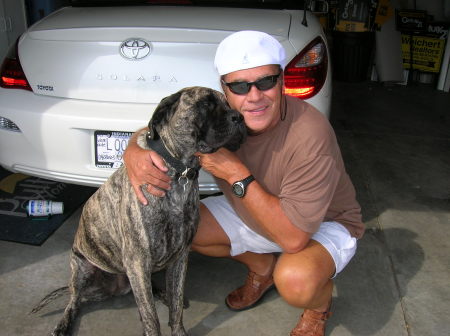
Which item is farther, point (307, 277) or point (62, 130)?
point (62, 130)

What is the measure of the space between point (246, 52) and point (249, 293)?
1.43 m

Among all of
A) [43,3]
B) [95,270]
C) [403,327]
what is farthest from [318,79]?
[43,3]

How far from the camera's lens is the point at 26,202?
3797 mm

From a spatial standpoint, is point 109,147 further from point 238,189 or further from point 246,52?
point 246,52

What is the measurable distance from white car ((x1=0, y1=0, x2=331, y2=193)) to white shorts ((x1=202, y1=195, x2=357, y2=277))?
0.16 m

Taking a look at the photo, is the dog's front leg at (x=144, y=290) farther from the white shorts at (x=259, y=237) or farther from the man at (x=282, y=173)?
the white shorts at (x=259, y=237)

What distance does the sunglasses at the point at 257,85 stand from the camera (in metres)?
2.15

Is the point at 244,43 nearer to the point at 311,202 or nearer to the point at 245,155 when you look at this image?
the point at 245,155

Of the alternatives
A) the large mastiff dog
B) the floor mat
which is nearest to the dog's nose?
the large mastiff dog

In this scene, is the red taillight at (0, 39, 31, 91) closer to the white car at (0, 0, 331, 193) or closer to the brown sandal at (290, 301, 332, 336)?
the white car at (0, 0, 331, 193)

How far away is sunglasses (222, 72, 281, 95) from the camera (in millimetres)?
2149

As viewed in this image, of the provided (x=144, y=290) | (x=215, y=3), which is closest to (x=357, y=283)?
(x=144, y=290)

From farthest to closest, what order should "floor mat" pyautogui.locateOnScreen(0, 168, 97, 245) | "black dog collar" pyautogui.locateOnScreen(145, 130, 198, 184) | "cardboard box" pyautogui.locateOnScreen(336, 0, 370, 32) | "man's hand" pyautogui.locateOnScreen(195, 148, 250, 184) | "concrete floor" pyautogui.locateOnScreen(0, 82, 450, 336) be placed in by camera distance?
1. "cardboard box" pyautogui.locateOnScreen(336, 0, 370, 32)
2. "floor mat" pyautogui.locateOnScreen(0, 168, 97, 245)
3. "concrete floor" pyautogui.locateOnScreen(0, 82, 450, 336)
4. "man's hand" pyautogui.locateOnScreen(195, 148, 250, 184)
5. "black dog collar" pyautogui.locateOnScreen(145, 130, 198, 184)

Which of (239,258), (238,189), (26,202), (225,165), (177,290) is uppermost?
(225,165)
